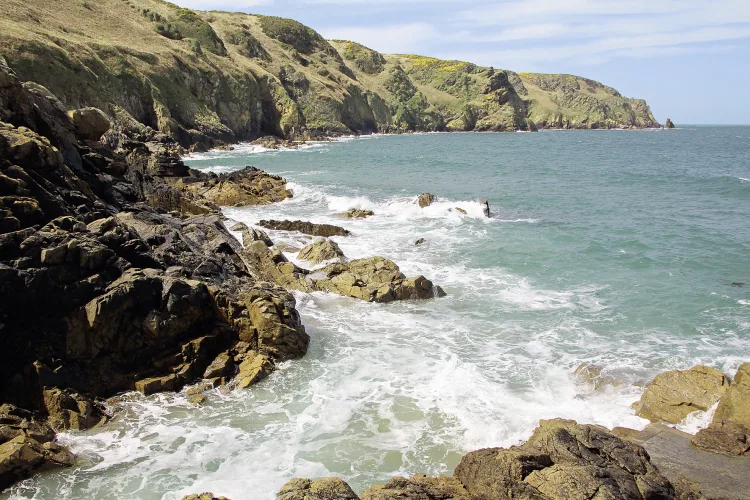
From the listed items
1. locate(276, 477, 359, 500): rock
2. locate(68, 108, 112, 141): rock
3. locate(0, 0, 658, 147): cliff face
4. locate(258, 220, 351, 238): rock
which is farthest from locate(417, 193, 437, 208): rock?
locate(0, 0, 658, 147): cliff face

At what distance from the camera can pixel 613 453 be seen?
26.6 ft

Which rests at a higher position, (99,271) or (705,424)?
(99,271)

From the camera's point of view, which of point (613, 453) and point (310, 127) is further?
point (310, 127)

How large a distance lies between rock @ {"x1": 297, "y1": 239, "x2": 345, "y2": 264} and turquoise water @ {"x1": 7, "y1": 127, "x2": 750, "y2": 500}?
1934mm

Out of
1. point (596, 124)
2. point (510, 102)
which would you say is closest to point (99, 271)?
point (510, 102)

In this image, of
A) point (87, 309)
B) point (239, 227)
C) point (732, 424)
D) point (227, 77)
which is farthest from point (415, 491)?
point (227, 77)

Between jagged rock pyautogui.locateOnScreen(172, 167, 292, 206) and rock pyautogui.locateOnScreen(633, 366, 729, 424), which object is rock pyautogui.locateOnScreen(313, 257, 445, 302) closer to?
rock pyautogui.locateOnScreen(633, 366, 729, 424)

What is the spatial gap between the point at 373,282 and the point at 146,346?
7936 mm

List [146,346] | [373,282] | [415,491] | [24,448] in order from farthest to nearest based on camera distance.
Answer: [373,282] → [146,346] → [24,448] → [415,491]

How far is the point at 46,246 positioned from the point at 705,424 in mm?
13283

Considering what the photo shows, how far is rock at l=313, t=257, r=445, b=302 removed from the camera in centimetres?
1745

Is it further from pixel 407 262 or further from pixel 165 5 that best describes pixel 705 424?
pixel 165 5

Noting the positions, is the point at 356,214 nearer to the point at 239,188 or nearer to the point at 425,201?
the point at 425,201

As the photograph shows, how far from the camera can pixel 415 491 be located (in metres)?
7.00
